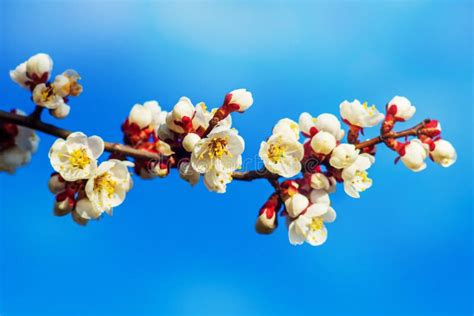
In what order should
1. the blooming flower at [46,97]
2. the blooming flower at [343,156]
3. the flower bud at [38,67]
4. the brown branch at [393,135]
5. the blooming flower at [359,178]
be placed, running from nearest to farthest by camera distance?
1. the blooming flower at [343,156]
2. the blooming flower at [359,178]
3. the brown branch at [393,135]
4. the blooming flower at [46,97]
5. the flower bud at [38,67]

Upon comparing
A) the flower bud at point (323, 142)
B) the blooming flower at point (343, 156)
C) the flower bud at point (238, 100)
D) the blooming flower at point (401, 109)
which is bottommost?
the blooming flower at point (343, 156)

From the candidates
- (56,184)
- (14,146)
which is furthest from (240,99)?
(14,146)

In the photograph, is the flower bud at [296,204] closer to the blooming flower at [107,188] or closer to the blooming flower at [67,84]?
the blooming flower at [107,188]

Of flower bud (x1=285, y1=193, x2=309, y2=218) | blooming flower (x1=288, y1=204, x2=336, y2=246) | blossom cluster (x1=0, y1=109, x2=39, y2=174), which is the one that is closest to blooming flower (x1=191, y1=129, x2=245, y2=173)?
flower bud (x1=285, y1=193, x2=309, y2=218)

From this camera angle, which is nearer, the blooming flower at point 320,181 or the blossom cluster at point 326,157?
the blossom cluster at point 326,157

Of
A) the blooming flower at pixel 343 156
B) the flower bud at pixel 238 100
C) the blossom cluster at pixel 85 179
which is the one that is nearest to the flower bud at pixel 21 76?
the blossom cluster at pixel 85 179

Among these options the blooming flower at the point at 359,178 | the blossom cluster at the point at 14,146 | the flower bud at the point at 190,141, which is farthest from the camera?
the blossom cluster at the point at 14,146
